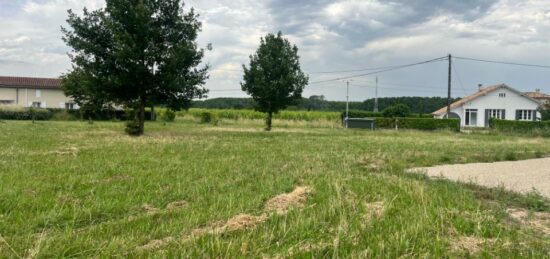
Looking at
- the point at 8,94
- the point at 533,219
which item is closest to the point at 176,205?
the point at 533,219

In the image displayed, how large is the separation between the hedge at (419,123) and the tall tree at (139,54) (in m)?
21.7

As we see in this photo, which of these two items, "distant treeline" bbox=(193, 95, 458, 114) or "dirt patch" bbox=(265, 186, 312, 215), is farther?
"distant treeline" bbox=(193, 95, 458, 114)

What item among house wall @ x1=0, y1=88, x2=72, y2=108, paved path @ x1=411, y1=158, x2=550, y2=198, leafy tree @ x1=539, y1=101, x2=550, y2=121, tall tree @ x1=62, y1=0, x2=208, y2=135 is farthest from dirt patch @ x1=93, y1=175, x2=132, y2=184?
house wall @ x1=0, y1=88, x2=72, y2=108

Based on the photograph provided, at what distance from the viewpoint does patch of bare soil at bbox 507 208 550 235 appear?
14.3ft

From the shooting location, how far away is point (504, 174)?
8.45m

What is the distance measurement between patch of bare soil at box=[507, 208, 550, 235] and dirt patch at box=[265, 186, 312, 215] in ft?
7.47

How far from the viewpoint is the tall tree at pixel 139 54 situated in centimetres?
1861

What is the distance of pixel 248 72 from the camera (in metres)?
27.8

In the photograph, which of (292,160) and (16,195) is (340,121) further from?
(16,195)

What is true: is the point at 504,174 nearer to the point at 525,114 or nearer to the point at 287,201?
the point at 287,201

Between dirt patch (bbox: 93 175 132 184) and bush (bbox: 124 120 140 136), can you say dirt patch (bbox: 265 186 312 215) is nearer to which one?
dirt patch (bbox: 93 175 132 184)

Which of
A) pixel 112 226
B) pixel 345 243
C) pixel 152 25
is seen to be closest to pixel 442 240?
pixel 345 243

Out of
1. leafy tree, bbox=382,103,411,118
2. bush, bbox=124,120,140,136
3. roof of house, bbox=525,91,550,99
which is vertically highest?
roof of house, bbox=525,91,550,99

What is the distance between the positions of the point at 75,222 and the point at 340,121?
41.5 meters
